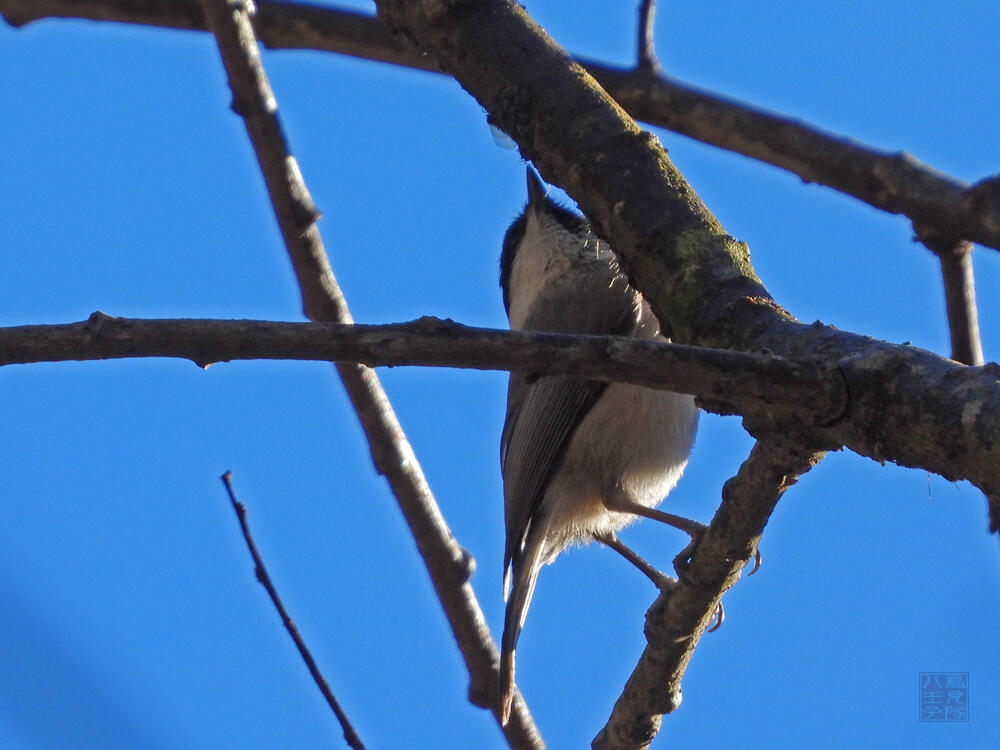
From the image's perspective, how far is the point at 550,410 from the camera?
362 centimetres

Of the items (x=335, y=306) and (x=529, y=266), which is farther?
(x=529, y=266)

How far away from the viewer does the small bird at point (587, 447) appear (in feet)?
11.5

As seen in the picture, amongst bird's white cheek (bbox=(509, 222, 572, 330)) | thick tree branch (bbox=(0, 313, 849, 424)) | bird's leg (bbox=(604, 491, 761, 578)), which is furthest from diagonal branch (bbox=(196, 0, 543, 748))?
thick tree branch (bbox=(0, 313, 849, 424))

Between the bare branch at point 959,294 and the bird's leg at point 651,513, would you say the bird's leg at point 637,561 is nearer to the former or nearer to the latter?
the bird's leg at point 651,513

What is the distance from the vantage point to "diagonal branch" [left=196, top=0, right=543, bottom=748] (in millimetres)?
2893

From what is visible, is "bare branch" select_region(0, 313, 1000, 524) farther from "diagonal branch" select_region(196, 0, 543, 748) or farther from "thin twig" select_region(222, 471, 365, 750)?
"diagonal branch" select_region(196, 0, 543, 748)

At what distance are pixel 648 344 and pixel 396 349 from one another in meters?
0.29

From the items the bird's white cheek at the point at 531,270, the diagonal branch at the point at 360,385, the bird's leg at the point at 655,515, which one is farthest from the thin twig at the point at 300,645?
the bird's white cheek at the point at 531,270

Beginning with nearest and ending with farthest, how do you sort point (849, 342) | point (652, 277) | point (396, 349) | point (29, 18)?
point (396, 349) → point (849, 342) → point (652, 277) → point (29, 18)

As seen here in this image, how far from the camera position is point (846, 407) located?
4.37 ft

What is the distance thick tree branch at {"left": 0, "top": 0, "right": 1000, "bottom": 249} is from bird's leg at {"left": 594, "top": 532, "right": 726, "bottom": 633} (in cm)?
124

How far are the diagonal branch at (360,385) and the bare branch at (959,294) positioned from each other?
146cm

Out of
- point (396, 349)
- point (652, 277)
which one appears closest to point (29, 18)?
point (652, 277)

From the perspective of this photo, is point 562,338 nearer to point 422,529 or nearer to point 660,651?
point 660,651
